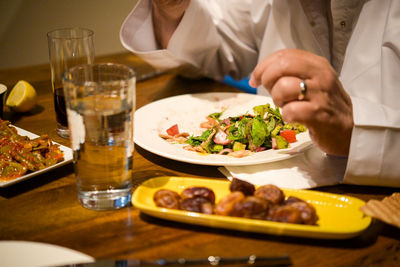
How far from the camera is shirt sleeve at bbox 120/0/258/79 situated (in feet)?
5.80

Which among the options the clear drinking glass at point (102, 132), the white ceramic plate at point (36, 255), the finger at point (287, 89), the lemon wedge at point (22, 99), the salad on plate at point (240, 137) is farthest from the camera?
the lemon wedge at point (22, 99)

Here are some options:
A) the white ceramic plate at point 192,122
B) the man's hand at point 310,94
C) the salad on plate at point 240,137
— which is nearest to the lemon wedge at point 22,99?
the white ceramic plate at point 192,122

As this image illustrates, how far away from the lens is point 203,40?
1859 millimetres

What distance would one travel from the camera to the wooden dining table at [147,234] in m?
0.81

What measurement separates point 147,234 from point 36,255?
0.70 feet

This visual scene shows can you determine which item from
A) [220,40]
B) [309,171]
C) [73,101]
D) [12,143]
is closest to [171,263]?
[73,101]

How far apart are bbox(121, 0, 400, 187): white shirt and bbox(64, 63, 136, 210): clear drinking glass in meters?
0.55

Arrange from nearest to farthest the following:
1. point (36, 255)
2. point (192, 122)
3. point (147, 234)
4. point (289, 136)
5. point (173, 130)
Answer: point (36, 255) < point (147, 234) < point (289, 136) < point (173, 130) < point (192, 122)

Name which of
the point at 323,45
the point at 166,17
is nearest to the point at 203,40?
the point at 166,17

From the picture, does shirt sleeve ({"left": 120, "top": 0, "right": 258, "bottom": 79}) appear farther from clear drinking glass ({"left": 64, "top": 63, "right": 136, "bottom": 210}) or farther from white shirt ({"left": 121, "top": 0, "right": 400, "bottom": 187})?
clear drinking glass ({"left": 64, "top": 63, "right": 136, "bottom": 210})

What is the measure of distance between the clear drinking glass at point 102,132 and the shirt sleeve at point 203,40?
83cm

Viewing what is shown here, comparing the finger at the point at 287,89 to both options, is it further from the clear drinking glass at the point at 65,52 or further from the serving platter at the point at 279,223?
the clear drinking glass at the point at 65,52

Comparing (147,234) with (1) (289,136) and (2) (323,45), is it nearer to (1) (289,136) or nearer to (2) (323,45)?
(1) (289,136)

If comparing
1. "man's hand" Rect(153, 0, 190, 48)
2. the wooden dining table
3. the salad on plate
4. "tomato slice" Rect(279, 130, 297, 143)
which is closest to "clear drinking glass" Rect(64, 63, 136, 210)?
the wooden dining table
